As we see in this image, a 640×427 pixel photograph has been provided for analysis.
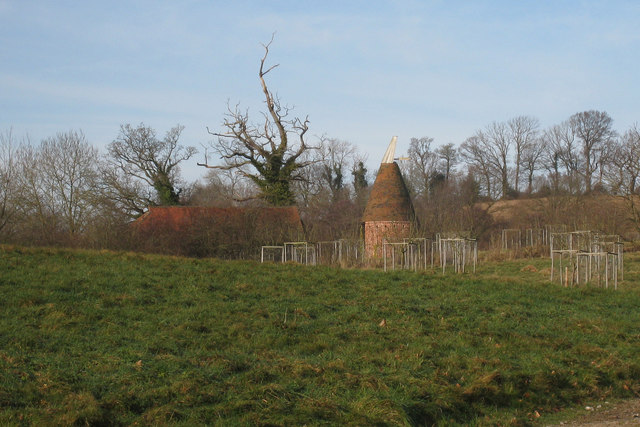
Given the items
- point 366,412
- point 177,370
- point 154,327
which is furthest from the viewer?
point 154,327

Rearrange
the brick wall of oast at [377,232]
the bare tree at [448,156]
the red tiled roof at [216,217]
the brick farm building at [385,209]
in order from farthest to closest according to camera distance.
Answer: the bare tree at [448,156]
the brick farm building at [385,209]
the red tiled roof at [216,217]
the brick wall of oast at [377,232]

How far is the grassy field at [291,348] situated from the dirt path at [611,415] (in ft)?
1.10

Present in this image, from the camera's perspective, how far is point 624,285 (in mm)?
19438

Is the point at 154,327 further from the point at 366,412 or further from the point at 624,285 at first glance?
the point at 624,285

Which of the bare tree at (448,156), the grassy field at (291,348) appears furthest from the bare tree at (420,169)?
the grassy field at (291,348)

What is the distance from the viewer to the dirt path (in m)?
7.18

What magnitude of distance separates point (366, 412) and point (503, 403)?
2.23 meters

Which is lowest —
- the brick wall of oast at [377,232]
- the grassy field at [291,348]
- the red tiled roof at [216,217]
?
the grassy field at [291,348]

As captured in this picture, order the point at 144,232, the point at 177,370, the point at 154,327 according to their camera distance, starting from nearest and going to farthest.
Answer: the point at 177,370, the point at 154,327, the point at 144,232

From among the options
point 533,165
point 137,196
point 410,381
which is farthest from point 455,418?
point 533,165

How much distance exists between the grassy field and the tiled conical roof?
1485 cm

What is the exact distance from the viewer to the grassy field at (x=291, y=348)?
677cm

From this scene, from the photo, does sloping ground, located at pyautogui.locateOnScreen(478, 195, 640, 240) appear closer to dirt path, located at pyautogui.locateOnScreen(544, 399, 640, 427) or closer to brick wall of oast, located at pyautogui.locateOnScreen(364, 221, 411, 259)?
brick wall of oast, located at pyautogui.locateOnScreen(364, 221, 411, 259)

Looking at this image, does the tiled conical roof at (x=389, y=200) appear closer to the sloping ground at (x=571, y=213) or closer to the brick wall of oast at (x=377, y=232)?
the brick wall of oast at (x=377, y=232)
